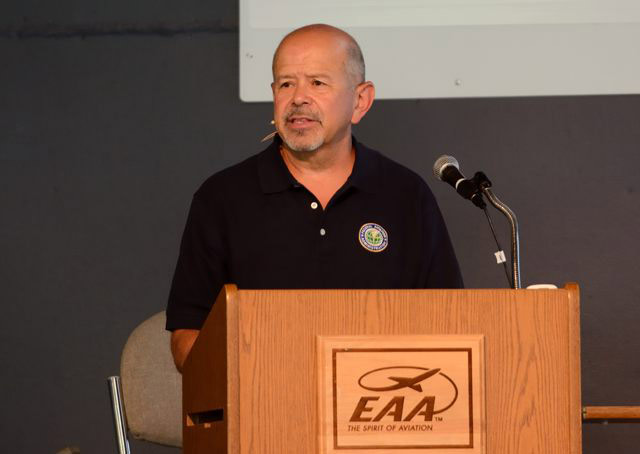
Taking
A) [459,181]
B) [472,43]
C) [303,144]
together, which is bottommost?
[459,181]

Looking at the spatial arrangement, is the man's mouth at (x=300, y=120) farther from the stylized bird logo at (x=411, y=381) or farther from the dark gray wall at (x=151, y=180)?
the dark gray wall at (x=151, y=180)

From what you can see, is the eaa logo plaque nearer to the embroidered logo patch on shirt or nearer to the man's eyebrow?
the embroidered logo patch on shirt

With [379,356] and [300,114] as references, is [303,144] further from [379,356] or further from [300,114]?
[379,356]

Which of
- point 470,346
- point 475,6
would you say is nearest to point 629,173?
point 475,6

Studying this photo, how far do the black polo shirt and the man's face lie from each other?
13 cm

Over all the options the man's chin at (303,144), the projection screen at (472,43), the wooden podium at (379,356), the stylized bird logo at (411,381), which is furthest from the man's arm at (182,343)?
the projection screen at (472,43)

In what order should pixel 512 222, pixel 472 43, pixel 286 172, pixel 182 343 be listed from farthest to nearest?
1. pixel 472 43
2. pixel 286 172
3. pixel 182 343
4. pixel 512 222

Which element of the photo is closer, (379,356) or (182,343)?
(379,356)

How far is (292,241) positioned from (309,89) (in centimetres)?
39

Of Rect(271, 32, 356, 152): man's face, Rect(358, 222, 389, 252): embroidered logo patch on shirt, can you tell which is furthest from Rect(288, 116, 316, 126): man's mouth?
Rect(358, 222, 389, 252): embroidered logo patch on shirt

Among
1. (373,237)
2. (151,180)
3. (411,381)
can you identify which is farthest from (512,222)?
(151,180)

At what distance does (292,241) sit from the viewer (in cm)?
260

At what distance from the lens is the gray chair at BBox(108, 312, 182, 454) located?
297 centimetres

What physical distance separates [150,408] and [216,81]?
1371 millimetres
